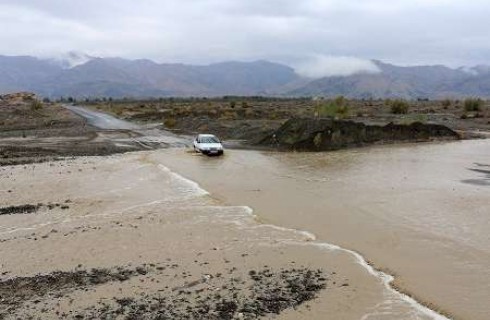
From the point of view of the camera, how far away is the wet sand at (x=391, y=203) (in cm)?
1321

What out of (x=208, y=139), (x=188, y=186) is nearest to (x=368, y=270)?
(x=188, y=186)

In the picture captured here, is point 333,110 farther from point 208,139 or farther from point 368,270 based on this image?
point 368,270

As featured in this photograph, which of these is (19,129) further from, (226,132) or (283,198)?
(283,198)

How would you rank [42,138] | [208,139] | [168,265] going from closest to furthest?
1. [168,265]
2. [208,139]
3. [42,138]

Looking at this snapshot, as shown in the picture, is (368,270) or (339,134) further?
(339,134)

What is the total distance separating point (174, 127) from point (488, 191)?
150 ft

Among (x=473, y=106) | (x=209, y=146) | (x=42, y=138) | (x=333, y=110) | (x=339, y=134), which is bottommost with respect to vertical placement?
(x=42, y=138)

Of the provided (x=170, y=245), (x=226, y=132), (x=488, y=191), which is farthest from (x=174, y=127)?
(x=170, y=245)

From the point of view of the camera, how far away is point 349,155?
129 ft

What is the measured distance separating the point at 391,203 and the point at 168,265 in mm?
10533

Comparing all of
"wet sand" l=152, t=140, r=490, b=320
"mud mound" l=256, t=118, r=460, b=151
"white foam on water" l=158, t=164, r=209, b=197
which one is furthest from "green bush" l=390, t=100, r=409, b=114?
"white foam on water" l=158, t=164, r=209, b=197

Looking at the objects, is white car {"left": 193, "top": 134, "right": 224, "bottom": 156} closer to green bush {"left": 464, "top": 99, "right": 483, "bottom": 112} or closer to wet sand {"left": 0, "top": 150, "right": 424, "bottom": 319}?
wet sand {"left": 0, "top": 150, "right": 424, "bottom": 319}

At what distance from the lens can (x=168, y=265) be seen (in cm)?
1414

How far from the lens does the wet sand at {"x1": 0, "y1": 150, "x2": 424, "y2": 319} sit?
11.3 metres
